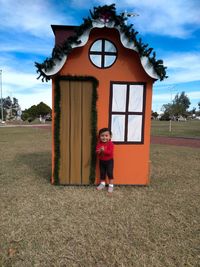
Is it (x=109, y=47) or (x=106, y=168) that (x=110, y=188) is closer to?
(x=106, y=168)

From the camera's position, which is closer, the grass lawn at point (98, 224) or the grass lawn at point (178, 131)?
the grass lawn at point (98, 224)

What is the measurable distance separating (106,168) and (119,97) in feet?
4.99

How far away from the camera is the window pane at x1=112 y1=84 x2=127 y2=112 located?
524 cm

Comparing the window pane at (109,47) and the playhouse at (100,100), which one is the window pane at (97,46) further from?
the window pane at (109,47)

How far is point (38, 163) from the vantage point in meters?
7.75


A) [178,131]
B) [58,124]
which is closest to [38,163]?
[58,124]

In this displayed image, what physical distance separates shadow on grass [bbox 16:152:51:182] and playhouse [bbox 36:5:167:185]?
110cm

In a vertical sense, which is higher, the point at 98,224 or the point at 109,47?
the point at 109,47

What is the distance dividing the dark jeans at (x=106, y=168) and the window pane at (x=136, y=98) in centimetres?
122

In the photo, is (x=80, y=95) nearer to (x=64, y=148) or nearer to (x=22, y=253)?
(x=64, y=148)

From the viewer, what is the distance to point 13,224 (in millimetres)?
3498

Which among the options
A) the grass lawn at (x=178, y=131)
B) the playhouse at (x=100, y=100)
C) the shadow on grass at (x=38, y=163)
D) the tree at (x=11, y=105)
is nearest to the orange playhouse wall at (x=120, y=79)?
the playhouse at (x=100, y=100)

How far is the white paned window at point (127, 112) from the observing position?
17.2 ft

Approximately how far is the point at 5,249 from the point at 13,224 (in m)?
0.63
